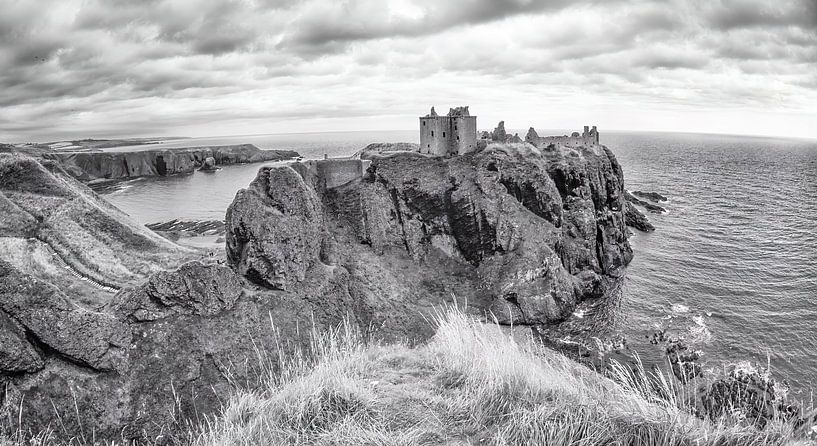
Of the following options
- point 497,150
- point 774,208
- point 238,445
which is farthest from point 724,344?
point 774,208

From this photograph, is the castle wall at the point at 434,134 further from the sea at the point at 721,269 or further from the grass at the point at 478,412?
the grass at the point at 478,412

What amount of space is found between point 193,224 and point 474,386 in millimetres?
58594

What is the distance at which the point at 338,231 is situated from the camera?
3831 cm

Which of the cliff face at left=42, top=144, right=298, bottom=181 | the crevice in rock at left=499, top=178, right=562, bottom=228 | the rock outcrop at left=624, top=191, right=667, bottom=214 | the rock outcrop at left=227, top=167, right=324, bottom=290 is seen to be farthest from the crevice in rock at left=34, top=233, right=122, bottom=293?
the cliff face at left=42, top=144, right=298, bottom=181

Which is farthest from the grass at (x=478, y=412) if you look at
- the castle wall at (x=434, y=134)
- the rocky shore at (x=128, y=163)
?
the rocky shore at (x=128, y=163)

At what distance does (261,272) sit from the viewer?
2125 centimetres

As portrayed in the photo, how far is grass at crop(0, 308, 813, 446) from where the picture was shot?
5664 millimetres

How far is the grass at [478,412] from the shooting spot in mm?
5664

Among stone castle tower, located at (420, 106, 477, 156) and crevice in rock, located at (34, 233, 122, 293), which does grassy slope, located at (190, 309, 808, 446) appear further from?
stone castle tower, located at (420, 106, 477, 156)

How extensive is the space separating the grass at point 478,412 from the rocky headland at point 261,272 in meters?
2.33

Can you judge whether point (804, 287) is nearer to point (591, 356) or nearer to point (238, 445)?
point (591, 356)

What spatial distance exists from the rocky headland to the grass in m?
2.33

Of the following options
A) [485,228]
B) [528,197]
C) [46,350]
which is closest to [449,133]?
[528,197]

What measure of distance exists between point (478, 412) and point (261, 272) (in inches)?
650
